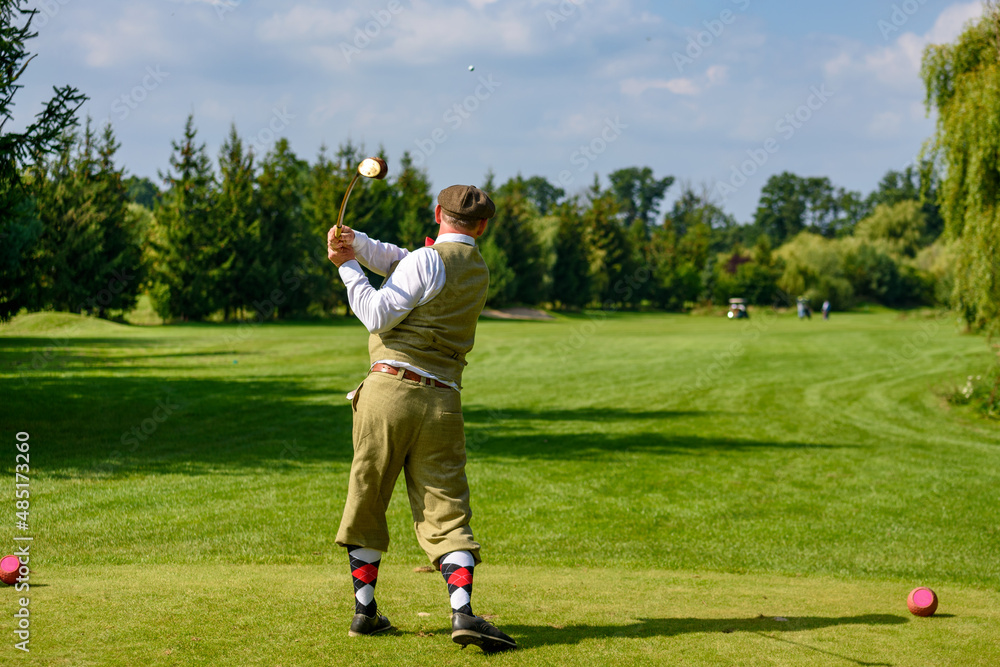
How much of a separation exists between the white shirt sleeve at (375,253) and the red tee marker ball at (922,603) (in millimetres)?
3748

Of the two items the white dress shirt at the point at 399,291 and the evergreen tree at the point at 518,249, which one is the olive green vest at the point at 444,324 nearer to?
the white dress shirt at the point at 399,291

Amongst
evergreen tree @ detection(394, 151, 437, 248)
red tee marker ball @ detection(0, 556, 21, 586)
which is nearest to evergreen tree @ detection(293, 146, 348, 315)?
evergreen tree @ detection(394, 151, 437, 248)

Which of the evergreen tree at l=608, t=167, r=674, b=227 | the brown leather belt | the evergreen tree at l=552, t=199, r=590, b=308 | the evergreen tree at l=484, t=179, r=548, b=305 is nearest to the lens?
the brown leather belt

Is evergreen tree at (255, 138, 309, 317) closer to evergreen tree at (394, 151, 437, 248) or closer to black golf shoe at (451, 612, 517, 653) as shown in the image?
evergreen tree at (394, 151, 437, 248)

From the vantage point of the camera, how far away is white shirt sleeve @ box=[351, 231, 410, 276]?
4.57 meters

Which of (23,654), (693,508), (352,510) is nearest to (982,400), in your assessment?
(693,508)

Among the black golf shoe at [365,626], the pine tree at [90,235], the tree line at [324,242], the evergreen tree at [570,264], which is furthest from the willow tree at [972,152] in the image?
the evergreen tree at [570,264]

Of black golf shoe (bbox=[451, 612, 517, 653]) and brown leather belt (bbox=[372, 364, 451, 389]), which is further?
brown leather belt (bbox=[372, 364, 451, 389])

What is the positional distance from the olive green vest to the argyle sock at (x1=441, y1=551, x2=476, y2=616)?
3.00 ft

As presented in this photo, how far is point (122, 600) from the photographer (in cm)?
473

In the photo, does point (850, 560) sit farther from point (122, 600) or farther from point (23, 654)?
point (23, 654)

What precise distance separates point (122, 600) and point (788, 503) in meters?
8.56

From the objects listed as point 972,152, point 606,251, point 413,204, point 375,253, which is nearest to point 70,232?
point 413,204

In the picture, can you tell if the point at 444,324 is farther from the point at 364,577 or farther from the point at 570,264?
the point at 570,264
